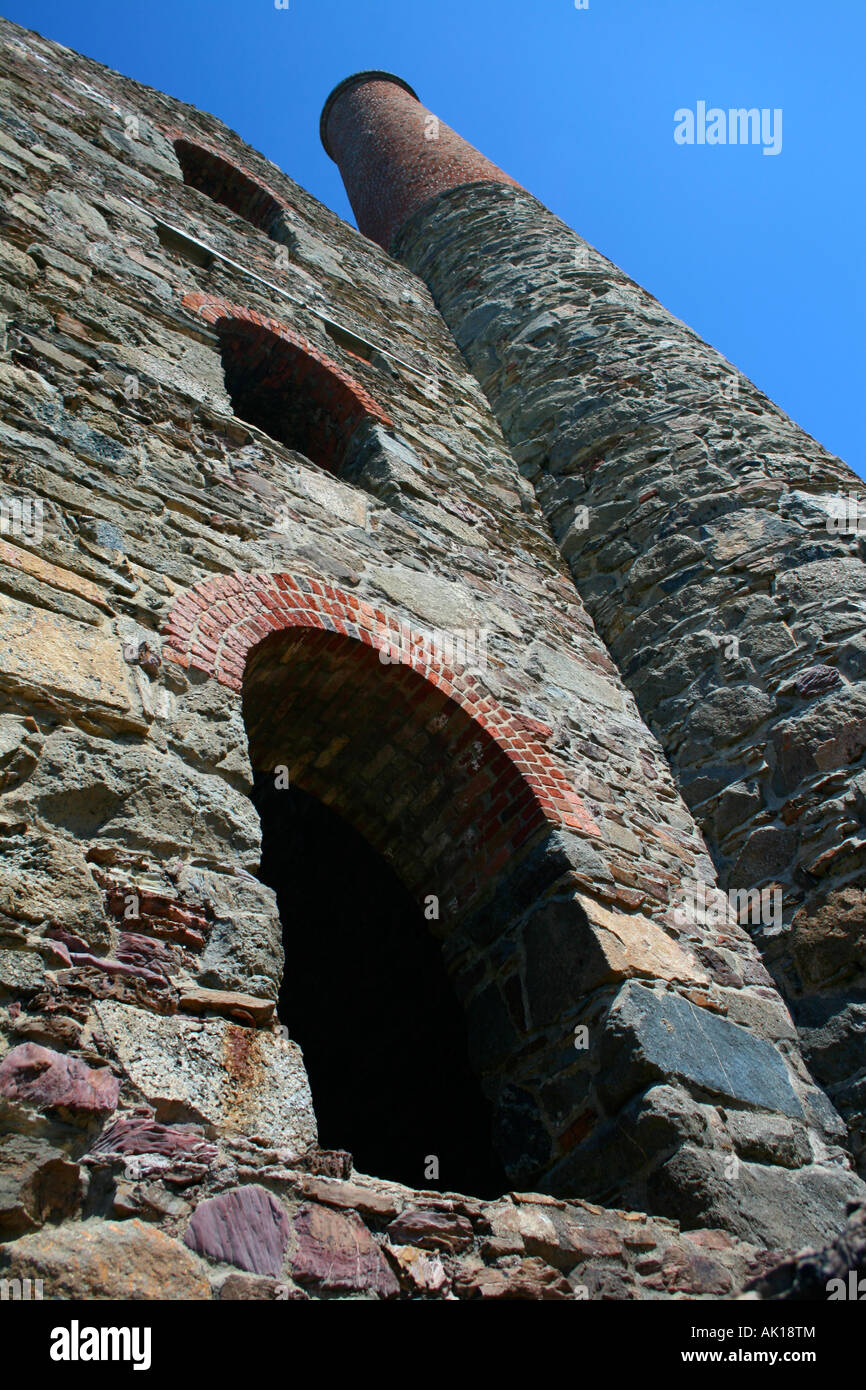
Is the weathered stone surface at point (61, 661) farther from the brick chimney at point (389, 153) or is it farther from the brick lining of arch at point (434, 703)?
the brick chimney at point (389, 153)

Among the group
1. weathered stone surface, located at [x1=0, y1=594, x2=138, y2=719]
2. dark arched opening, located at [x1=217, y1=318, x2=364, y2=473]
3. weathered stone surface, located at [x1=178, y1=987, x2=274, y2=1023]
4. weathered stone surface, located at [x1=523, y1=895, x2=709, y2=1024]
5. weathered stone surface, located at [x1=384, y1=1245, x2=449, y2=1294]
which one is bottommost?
weathered stone surface, located at [x1=384, y1=1245, x2=449, y2=1294]

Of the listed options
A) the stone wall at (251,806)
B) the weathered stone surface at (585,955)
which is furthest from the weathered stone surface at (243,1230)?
the weathered stone surface at (585,955)

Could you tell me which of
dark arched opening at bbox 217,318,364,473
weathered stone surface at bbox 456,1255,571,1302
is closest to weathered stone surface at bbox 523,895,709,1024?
weathered stone surface at bbox 456,1255,571,1302

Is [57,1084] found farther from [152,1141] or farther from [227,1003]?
[227,1003]

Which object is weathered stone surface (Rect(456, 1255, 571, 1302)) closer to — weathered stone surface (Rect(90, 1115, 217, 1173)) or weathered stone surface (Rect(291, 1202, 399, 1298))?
weathered stone surface (Rect(291, 1202, 399, 1298))

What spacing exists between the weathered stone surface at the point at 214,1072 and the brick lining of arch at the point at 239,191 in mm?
6823

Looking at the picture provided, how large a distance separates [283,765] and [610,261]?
21.3 ft

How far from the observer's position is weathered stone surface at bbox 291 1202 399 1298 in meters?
1.66

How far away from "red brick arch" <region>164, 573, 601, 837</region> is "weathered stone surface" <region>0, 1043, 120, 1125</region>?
1206 millimetres

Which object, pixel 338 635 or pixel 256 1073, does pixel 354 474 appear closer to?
pixel 338 635

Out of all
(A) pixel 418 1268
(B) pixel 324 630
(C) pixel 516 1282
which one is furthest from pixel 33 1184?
(B) pixel 324 630

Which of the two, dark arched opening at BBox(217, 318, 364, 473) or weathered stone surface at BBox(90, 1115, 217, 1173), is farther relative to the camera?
dark arched opening at BBox(217, 318, 364, 473)

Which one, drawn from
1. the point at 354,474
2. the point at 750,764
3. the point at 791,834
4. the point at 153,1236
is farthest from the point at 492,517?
the point at 153,1236

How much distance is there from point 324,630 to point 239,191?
18.9 feet
